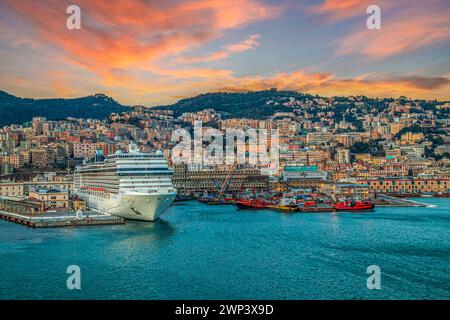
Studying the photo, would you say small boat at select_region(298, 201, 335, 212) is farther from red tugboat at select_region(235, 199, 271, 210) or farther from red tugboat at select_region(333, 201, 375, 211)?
red tugboat at select_region(235, 199, 271, 210)

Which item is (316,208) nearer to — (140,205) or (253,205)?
(253,205)

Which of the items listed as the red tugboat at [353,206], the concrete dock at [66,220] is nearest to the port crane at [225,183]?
the red tugboat at [353,206]

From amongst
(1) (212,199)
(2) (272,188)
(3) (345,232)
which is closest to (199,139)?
(2) (272,188)

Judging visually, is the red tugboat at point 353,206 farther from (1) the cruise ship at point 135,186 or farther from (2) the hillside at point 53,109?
(2) the hillside at point 53,109

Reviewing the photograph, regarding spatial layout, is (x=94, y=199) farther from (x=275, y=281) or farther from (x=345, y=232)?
(x=275, y=281)

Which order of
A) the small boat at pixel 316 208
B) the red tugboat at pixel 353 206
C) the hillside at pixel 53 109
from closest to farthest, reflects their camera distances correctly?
the small boat at pixel 316 208 < the red tugboat at pixel 353 206 < the hillside at pixel 53 109
